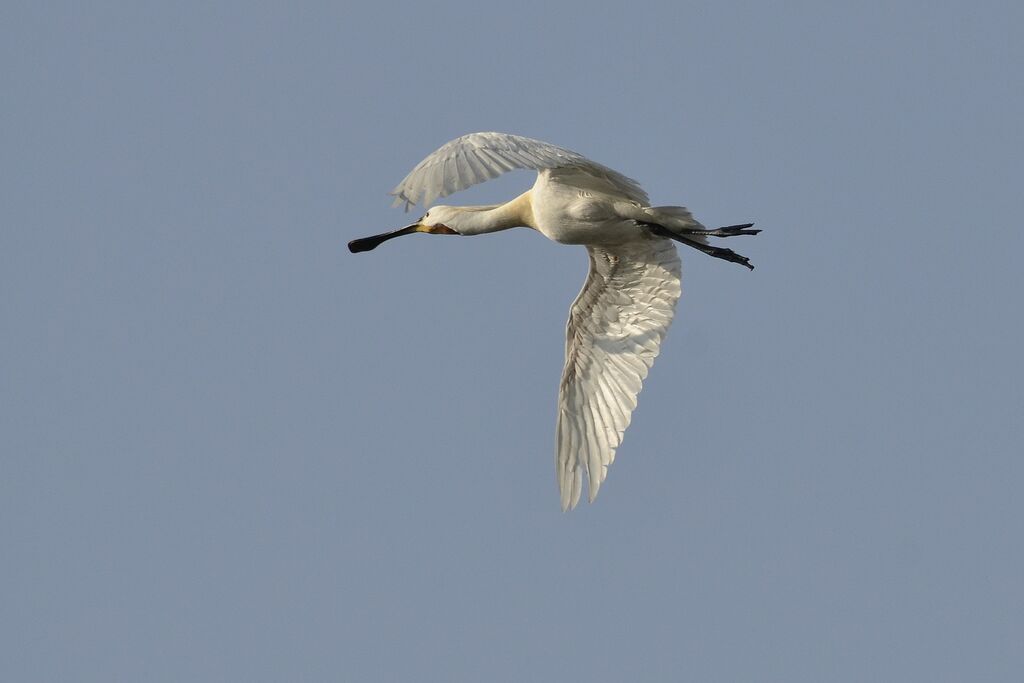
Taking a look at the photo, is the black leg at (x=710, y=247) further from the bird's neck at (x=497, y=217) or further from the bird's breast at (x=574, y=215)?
the bird's neck at (x=497, y=217)

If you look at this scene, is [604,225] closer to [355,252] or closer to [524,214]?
[524,214]

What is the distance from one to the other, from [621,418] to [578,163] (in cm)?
365

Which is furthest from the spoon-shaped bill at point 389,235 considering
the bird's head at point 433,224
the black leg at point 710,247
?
the black leg at point 710,247

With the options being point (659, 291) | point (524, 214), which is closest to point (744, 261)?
point (659, 291)

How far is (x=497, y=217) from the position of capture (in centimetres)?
1953

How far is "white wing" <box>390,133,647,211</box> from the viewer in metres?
15.0

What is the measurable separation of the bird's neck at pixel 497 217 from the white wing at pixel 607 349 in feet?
2.78

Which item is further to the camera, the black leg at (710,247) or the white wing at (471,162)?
the black leg at (710,247)

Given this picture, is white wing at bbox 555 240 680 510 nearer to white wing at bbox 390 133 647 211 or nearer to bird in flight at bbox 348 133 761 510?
bird in flight at bbox 348 133 761 510

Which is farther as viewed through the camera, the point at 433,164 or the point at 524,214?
the point at 524,214

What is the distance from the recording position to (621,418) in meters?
19.9

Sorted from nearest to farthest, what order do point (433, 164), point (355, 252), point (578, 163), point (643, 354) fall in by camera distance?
point (433, 164)
point (578, 163)
point (643, 354)
point (355, 252)

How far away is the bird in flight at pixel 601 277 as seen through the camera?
1858 centimetres

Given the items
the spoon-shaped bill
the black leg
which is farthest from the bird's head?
the black leg
